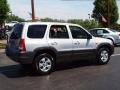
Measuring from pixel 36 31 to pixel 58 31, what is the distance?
922 mm

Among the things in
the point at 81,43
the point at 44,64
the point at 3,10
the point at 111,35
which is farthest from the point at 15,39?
the point at 3,10

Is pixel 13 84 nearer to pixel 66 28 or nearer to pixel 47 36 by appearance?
pixel 47 36

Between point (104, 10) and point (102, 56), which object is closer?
point (102, 56)

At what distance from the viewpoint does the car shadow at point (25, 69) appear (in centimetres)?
1124

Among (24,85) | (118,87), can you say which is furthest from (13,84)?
(118,87)

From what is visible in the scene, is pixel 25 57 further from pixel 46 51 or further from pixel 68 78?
pixel 68 78

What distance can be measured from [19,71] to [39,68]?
119cm

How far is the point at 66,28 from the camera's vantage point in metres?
11.9

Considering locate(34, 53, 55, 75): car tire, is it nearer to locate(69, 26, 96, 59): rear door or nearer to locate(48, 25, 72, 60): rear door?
locate(48, 25, 72, 60): rear door

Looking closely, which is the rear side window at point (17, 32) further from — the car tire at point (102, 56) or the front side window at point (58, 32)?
the car tire at point (102, 56)

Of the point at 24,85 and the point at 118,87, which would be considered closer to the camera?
the point at 118,87

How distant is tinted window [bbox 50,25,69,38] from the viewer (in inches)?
451

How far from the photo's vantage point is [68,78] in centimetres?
1032

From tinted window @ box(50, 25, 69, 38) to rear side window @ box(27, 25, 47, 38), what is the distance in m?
0.32
